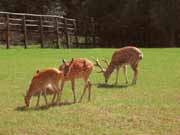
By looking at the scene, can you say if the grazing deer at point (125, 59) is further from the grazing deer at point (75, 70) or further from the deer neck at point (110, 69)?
the grazing deer at point (75, 70)

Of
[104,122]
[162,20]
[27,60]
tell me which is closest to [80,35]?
[162,20]

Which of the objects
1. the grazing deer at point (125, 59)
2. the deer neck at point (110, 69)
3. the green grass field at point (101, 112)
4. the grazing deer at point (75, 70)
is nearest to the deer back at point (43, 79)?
the grazing deer at point (75, 70)

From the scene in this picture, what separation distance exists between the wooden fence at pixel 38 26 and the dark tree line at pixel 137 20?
26.3ft

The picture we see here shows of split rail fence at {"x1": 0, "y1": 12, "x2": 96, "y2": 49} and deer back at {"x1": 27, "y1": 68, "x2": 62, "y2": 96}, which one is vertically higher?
split rail fence at {"x1": 0, "y1": 12, "x2": 96, "y2": 49}

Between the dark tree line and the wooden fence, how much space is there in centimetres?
803

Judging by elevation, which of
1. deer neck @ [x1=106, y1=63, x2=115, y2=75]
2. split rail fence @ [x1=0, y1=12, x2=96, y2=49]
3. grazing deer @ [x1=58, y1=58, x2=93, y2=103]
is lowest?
deer neck @ [x1=106, y1=63, x2=115, y2=75]

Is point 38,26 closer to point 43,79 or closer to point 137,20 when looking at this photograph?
point 137,20

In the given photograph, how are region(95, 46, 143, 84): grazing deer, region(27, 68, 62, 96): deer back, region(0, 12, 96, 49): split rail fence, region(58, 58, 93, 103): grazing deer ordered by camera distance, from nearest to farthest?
region(27, 68, 62, 96): deer back → region(58, 58, 93, 103): grazing deer → region(95, 46, 143, 84): grazing deer → region(0, 12, 96, 49): split rail fence

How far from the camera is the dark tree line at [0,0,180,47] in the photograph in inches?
1647

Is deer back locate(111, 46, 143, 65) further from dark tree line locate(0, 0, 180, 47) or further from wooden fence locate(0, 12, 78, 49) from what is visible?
dark tree line locate(0, 0, 180, 47)

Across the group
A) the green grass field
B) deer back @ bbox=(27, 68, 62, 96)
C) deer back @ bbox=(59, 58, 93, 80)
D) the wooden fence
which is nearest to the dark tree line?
the wooden fence

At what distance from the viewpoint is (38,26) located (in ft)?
100

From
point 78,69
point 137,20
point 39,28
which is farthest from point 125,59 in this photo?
point 137,20

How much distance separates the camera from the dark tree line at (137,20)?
1647 inches
